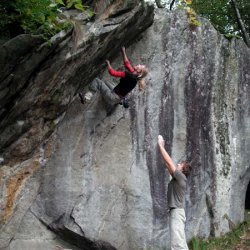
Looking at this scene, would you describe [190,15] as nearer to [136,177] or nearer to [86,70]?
[86,70]

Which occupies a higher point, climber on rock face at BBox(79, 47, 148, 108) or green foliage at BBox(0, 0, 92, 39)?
green foliage at BBox(0, 0, 92, 39)

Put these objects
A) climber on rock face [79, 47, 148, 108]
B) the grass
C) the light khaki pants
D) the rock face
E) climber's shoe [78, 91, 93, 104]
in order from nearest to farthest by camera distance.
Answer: the light khaki pants < the rock face < climber on rock face [79, 47, 148, 108] < climber's shoe [78, 91, 93, 104] < the grass

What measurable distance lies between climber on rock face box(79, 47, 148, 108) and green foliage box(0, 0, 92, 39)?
153 centimetres

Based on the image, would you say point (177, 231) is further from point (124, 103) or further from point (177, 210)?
point (124, 103)

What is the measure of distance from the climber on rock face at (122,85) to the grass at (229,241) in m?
3.80

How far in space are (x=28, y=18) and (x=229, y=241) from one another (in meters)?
7.28

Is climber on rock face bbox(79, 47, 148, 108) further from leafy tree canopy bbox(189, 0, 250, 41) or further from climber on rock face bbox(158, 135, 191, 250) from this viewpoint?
leafy tree canopy bbox(189, 0, 250, 41)

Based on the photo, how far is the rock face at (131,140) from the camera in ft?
25.6

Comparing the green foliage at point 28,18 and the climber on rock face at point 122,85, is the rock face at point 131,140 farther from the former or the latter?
the green foliage at point 28,18

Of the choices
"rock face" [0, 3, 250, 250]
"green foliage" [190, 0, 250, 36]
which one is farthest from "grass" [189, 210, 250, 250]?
"green foliage" [190, 0, 250, 36]

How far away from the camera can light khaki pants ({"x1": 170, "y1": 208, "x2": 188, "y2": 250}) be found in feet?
23.7

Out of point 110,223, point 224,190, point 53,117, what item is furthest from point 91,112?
point 224,190

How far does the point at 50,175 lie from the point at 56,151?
0.49 meters

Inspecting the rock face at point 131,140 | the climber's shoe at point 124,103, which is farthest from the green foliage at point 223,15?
the climber's shoe at point 124,103
